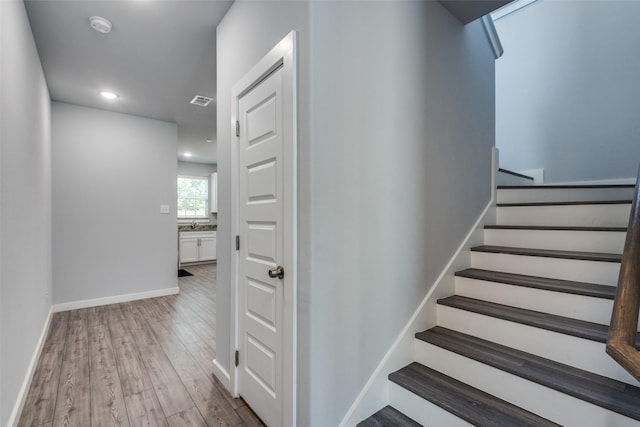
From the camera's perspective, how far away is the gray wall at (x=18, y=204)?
5.02 feet

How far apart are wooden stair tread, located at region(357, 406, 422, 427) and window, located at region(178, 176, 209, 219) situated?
23.3 feet

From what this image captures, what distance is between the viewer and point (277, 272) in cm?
145

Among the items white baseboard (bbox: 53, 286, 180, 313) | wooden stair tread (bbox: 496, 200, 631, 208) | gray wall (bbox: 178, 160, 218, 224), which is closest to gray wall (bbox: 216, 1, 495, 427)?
wooden stair tread (bbox: 496, 200, 631, 208)

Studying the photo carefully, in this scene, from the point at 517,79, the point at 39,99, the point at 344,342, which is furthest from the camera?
the point at 517,79

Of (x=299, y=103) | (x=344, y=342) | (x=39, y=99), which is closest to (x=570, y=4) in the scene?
(x=299, y=103)

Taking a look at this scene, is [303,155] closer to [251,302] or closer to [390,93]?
[390,93]

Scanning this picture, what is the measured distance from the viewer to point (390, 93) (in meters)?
1.64

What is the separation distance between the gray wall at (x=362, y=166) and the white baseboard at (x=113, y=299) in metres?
2.69

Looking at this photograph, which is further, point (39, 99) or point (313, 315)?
point (39, 99)

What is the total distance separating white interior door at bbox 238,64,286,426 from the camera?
149 centimetres

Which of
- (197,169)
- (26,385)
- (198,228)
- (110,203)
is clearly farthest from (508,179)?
(197,169)

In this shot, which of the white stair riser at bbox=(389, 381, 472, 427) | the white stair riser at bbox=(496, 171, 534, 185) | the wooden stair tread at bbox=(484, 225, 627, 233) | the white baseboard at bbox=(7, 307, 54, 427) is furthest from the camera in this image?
the white stair riser at bbox=(496, 171, 534, 185)

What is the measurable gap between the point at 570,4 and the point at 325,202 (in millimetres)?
4157

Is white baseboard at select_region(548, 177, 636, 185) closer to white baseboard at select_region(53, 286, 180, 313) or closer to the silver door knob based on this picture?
the silver door knob
